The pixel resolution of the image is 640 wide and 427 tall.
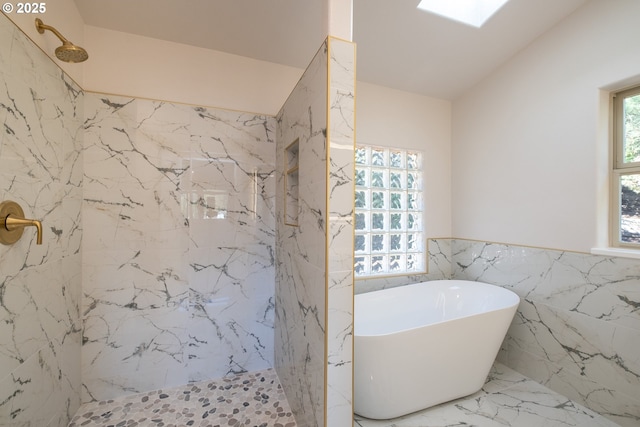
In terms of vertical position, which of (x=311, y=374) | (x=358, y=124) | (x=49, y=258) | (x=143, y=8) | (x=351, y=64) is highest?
(x=143, y=8)

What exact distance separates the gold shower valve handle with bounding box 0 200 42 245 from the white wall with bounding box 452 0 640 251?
3207mm

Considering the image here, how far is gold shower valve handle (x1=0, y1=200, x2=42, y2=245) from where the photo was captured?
1.06m

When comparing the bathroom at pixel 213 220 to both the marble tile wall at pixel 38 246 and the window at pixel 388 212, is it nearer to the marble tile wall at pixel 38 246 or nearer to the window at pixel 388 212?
the marble tile wall at pixel 38 246

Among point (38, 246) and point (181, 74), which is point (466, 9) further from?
point (38, 246)

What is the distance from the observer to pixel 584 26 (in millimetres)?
1833

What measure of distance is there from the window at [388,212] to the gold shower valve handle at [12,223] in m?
2.18

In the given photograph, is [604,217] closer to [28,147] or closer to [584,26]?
[584,26]

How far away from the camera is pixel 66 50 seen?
1.23 meters

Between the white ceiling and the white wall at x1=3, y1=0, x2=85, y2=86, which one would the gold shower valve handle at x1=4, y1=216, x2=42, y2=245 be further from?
the white ceiling

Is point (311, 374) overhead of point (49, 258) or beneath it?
beneath

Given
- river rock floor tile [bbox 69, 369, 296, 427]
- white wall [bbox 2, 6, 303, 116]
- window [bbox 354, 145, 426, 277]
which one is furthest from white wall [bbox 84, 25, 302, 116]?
river rock floor tile [bbox 69, 369, 296, 427]

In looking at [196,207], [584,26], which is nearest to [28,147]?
[196,207]

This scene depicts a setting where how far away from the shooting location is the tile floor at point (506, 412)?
1.62m

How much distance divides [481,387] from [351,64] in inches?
→ 96.1
